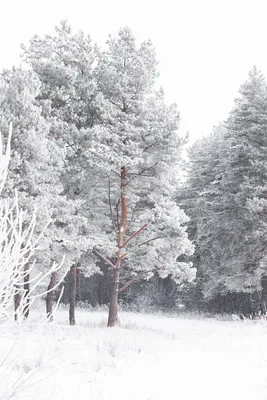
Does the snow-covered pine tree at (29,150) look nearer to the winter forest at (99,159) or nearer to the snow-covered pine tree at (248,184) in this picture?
the winter forest at (99,159)

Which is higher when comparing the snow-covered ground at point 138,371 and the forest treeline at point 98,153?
the forest treeline at point 98,153

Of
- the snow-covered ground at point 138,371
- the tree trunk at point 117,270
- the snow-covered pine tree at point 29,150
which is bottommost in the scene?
the snow-covered ground at point 138,371

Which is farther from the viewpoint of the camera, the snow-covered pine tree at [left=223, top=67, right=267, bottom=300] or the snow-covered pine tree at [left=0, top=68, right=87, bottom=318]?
the snow-covered pine tree at [left=223, top=67, right=267, bottom=300]

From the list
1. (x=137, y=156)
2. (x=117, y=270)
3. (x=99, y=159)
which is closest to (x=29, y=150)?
(x=99, y=159)

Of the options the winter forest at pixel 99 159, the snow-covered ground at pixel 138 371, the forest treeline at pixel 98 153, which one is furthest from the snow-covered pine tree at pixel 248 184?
the snow-covered ground at pixel 138 371

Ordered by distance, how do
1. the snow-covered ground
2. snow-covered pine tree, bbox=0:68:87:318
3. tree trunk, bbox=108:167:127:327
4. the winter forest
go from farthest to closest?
tree trunk, bbox=108:167:127:327
the winter forest
snow-covered pine tree, bbox=0:68:87:318
the snow-covered ground

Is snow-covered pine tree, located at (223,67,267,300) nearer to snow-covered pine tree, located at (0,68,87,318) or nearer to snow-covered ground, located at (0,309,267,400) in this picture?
snow-covered pine tree, located at (0,68,87,318)

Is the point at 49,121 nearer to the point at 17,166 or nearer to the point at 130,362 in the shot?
the point at 17,166

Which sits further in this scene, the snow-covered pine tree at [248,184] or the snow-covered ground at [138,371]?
the snow-covered pine tree at [248,184]

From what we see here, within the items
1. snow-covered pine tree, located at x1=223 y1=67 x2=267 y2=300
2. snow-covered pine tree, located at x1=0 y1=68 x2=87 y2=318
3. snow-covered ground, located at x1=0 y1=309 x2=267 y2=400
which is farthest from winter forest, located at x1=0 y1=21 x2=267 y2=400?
snow-covered ground, located at x1=0 y1=309 x2=267 y2=400

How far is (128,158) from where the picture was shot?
1456 centimetres

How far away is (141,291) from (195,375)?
91.4 ft

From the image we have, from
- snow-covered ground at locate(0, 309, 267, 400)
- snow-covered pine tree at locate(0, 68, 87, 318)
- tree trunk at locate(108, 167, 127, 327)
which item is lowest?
snow-covered ground at locate(0, 309, 267, 400)

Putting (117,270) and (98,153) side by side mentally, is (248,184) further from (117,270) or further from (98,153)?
(98,153)
